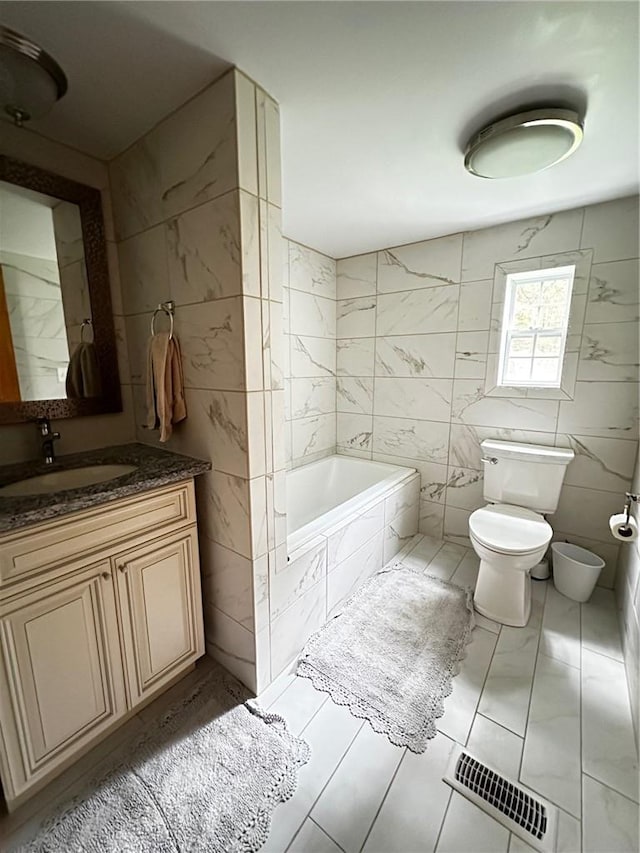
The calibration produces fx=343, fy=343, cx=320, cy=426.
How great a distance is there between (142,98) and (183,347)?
0.85 meters

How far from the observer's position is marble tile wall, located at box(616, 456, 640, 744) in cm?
138

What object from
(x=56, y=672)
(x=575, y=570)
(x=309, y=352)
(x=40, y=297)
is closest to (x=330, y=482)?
(x=309, y=352)

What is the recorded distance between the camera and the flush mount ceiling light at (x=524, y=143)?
4.03ft

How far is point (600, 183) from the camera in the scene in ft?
5.64

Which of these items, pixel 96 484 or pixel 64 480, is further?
pixel 64 480

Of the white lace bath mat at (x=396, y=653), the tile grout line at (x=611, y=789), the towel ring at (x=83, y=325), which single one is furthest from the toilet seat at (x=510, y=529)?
the towel ring at (x=83, y=325)

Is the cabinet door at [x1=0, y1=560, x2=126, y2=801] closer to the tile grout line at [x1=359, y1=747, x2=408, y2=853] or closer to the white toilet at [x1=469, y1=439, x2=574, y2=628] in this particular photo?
the tile grout line at [x1=359, y1=747, x2=408, y2=853]

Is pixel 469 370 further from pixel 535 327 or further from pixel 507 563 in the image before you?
pixel 507 563

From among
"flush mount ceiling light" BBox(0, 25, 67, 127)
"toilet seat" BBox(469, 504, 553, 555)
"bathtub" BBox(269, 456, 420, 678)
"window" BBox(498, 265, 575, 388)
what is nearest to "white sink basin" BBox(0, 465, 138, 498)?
"bathtub" BBox(269, 456, 420, 678)

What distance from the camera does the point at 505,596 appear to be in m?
1.84

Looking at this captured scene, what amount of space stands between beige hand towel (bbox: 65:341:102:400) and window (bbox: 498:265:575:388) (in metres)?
2.36

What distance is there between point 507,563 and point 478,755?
83 centimetres

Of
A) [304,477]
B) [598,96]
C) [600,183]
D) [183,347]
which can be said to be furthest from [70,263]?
[600,183]

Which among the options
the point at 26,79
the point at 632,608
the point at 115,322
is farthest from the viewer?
the point at 115,322
